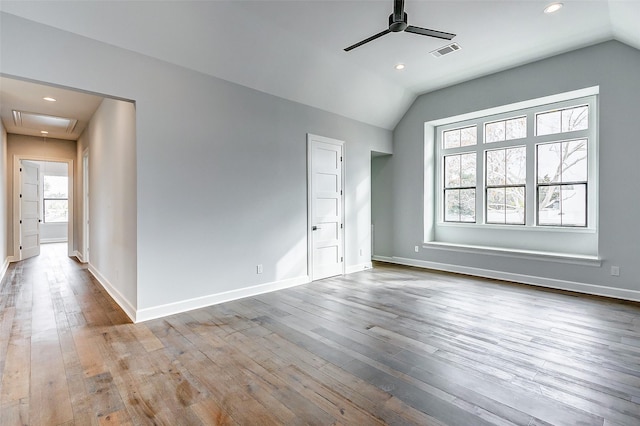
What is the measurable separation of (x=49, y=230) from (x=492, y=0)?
13.9m

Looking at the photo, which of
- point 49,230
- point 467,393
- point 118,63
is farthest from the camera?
point 49,230

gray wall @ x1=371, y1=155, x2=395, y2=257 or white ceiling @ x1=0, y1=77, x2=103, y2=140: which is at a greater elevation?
white ceiling @ x1=0, y1=77, x2=103, y2=140

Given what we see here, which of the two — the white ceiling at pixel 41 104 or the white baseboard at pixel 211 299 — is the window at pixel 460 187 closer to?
the white baseboard at pixel 211 299

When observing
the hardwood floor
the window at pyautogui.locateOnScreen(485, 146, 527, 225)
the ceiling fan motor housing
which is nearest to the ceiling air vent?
the ceiling fan motor housing

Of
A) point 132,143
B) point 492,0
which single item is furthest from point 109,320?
point 492,0

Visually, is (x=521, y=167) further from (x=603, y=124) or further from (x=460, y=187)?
(x=603, y=124)

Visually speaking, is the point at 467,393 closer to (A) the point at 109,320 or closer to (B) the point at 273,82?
(A) the point at 109,320

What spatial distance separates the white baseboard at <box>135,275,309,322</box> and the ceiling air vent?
403 cm

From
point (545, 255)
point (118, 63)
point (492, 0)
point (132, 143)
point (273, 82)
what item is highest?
point (492, 0)

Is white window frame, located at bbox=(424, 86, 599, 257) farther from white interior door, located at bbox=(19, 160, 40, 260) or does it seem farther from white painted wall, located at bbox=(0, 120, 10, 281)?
white interior door, located at bbox=(19, 160, 40, 260)

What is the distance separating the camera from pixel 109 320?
139 inches

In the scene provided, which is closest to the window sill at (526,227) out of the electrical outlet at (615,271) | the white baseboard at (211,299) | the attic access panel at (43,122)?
the electrical outlet at (615,271)

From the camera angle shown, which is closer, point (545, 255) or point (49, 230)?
point (545, 255)

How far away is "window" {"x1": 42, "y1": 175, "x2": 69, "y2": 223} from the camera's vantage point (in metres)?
11.0
